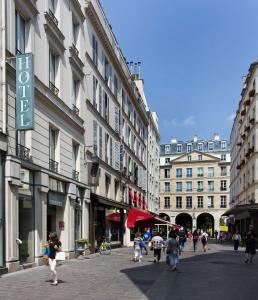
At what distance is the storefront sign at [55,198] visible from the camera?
59.6ft

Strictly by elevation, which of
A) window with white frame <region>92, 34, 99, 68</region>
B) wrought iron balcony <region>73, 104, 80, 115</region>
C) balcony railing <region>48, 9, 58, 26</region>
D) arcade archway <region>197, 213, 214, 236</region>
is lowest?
arcade archway <region>197, 213, 214, 236</region>

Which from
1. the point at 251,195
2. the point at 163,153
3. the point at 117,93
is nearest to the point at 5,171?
the point at 117,93

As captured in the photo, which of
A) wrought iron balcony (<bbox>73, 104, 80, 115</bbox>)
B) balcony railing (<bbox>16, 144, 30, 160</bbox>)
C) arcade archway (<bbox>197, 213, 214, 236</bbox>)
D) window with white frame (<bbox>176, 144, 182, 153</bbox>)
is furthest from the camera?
window with white frame (<bbox>176, 144, 182, 153</bbox>)

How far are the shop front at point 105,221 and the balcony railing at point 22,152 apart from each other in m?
9.45

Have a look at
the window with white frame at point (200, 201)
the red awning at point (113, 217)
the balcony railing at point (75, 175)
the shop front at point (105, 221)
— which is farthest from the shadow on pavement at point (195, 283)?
the window with white frame at point (200, 201)

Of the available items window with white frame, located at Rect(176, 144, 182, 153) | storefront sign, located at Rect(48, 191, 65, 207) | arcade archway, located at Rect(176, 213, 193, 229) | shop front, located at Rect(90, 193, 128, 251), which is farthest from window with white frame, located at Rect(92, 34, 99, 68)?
window with white frame, located at Rect(176, 144, 182, 153)

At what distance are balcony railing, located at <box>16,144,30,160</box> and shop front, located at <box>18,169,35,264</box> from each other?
1.63 feet

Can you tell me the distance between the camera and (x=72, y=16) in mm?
22188

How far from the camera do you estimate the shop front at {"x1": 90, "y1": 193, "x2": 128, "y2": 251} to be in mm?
25547

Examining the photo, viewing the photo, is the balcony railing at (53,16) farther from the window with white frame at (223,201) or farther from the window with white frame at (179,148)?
the window with white frame at (179,148)

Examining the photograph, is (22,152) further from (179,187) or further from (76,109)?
(179,187)

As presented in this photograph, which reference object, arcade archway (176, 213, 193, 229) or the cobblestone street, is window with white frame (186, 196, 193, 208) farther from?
the cobblestone street

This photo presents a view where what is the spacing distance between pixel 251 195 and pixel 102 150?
806 inches

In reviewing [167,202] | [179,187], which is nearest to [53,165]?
[167,202]
